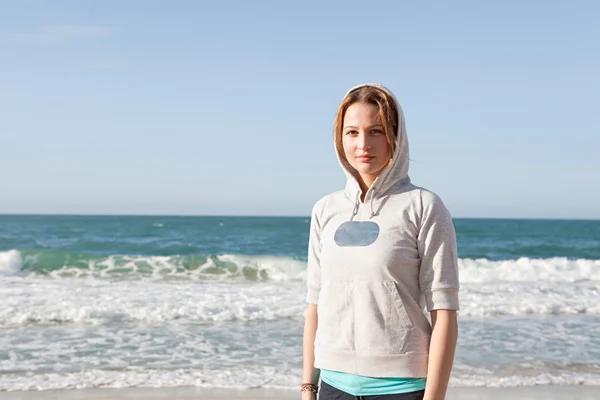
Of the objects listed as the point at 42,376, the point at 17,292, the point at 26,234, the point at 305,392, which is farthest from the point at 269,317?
the point at 26,234

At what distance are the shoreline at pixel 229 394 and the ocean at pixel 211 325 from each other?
0.15 meters

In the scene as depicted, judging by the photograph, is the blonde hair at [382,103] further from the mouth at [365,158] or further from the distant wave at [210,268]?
the distant wave at [210,268]

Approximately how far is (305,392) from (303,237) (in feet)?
105

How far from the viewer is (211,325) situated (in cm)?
843

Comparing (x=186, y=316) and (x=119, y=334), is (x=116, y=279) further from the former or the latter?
(x=119, y=334)

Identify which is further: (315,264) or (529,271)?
(529,271)

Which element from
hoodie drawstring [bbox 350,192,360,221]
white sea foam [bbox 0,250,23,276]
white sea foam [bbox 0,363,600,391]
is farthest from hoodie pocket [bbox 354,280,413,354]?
white sea foam [bbox 0,250,23,276]

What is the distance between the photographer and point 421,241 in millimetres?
1745

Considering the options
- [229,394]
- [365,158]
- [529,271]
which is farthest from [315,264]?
[529,271]

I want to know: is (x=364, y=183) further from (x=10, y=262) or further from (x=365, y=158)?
(x=10, y=262)

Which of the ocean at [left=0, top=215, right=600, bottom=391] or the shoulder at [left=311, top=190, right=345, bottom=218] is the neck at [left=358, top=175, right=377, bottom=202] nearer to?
the shoulder at [left=311, top=190, right=345, bottom=218]

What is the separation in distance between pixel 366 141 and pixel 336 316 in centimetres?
50

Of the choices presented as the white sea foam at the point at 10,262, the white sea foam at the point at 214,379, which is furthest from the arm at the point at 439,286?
the white sea foam at the point at 10,262

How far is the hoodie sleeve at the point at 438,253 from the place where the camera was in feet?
5.66
